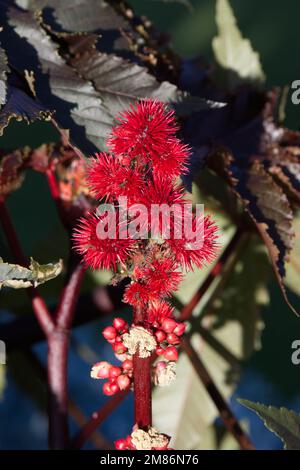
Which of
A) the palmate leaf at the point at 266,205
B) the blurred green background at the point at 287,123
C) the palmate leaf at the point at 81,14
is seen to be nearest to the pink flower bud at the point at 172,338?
the palmate leaf at the point at 266,205

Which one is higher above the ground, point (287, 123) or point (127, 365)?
point (287, 123)

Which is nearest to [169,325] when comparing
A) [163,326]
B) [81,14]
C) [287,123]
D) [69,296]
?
[163,326]

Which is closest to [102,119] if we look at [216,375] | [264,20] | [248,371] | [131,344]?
[131,344]

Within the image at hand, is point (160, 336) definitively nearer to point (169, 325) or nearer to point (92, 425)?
point (169, 325)

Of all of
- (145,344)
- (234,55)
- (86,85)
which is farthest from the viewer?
(234,55)

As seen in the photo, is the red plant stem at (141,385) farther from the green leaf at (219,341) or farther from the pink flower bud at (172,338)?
the green leaf at (219,341)

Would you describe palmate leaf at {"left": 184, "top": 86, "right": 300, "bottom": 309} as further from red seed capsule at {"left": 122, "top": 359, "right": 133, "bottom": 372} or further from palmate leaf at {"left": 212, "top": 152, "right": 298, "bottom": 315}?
red seed capsule at {"left": 122, "top": 359, "right": 133, "bottom": 372}

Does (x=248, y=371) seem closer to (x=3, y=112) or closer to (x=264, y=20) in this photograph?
(x=264, y=20)

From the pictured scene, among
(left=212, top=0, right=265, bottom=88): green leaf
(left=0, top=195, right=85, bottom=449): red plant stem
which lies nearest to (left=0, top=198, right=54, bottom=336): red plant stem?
(left=0, top=195, right=85, bottom=449): red plant stem
